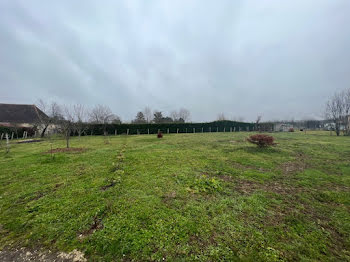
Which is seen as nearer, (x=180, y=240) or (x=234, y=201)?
(x=180, y=240)

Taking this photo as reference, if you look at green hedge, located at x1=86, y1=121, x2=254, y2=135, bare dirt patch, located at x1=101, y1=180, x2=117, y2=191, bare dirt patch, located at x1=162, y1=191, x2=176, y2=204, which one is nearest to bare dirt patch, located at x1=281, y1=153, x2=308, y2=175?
bare dirt patch, located at x1=162, y1=191, x2=176, y2=204

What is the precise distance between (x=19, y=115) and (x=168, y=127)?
28701mm

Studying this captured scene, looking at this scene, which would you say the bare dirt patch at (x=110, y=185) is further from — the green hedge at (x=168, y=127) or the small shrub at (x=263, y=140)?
the green hedge at (x=168, y=127)

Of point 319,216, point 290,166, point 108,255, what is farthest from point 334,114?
point 108,255

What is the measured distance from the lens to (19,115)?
84.3 feet

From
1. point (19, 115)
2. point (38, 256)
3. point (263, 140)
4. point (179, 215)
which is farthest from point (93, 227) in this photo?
point (19, 115)

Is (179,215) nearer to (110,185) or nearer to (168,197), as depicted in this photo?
(168,197)

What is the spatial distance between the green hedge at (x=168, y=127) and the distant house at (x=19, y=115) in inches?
361

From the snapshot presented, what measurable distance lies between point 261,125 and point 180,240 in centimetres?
4019

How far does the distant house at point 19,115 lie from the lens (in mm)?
24527

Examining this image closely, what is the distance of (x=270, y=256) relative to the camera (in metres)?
1.83

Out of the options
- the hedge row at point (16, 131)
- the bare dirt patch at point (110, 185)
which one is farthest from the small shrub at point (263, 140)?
the hedge row at point (16, 131)

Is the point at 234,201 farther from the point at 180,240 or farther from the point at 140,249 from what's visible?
the point at 140,249

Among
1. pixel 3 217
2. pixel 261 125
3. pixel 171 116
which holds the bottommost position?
pixel 3 217
